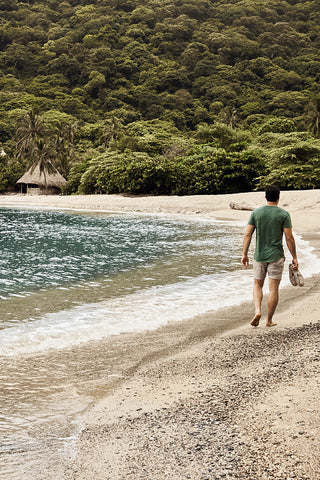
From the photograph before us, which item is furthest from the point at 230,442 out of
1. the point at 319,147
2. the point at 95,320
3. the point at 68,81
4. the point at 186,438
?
the point at 68,81

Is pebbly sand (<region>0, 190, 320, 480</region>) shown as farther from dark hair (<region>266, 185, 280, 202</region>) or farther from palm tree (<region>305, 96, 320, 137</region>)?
palm tree (<region>305, 96, 320, 137</region>)

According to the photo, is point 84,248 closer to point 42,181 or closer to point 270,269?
point 270,269

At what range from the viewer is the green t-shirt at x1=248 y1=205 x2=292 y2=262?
563cm

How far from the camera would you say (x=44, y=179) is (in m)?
52.4

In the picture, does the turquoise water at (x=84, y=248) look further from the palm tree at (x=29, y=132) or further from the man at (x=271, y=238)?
the palm tree at (x=29, y=132)

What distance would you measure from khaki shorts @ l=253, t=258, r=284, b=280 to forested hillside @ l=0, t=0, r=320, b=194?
28.0 metres

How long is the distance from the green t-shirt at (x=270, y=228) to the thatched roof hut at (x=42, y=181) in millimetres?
47870

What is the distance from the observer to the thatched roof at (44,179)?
5228cm

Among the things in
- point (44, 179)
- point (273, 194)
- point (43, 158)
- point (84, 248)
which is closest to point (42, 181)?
point (44, 179)

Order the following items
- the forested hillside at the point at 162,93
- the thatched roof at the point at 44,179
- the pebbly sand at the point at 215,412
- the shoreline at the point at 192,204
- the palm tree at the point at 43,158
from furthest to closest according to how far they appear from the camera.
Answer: the palm tree at the point at 43,158 → the thatched roof at the point at 44,179 → the forested hillside at the point at 162,93 → the shoreline at the point at 192,204 → the pebbly sand at the point at 215,412

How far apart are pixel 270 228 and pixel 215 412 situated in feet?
→ 9.19

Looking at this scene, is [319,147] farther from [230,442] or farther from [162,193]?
[230,442]

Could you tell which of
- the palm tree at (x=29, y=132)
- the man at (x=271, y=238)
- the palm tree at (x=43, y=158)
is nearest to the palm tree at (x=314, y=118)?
the palm tree at (x=43, y=158)

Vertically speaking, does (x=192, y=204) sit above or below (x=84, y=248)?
above
